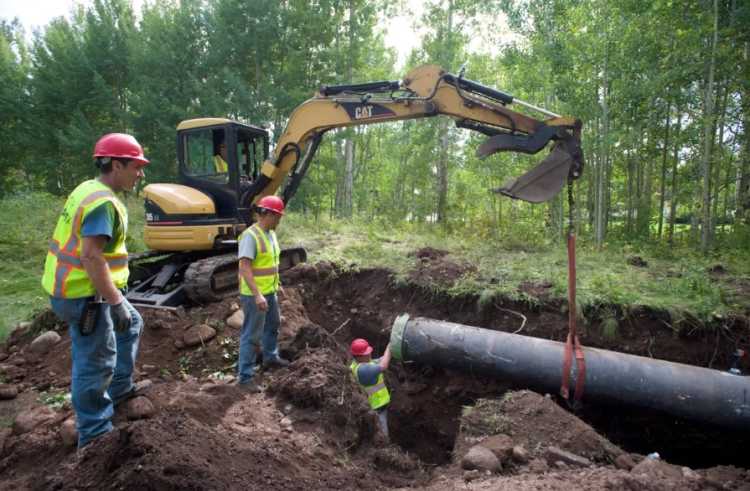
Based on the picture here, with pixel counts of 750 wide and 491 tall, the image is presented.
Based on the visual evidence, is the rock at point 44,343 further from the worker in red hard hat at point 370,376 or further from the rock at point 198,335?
the worker in red hard hat at point 370,376

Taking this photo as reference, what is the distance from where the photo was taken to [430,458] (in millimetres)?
5137

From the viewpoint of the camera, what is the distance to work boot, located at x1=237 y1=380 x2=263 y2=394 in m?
4.08

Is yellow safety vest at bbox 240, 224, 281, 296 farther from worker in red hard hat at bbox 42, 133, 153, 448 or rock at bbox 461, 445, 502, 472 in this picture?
rock at bbox 461, 445, 502, 472

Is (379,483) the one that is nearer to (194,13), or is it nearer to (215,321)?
(215,321)

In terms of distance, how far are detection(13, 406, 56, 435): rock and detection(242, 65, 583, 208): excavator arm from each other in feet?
11.7

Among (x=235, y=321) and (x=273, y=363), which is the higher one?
(x=235, y=321)

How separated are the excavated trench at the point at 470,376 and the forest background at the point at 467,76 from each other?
1.70 ft

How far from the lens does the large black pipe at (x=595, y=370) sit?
393cm

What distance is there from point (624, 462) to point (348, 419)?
2.15 m

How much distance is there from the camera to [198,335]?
507 centimetres

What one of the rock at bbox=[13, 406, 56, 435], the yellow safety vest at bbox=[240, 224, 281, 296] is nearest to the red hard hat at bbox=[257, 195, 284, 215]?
the yellow safety vest at bbox=[240, 224, 281, 296]

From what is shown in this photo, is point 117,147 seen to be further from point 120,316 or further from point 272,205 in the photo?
point 272,205

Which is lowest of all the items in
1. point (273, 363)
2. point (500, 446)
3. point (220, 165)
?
point (500, 446)

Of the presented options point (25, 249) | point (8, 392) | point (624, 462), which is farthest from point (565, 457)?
point (25, 249)
